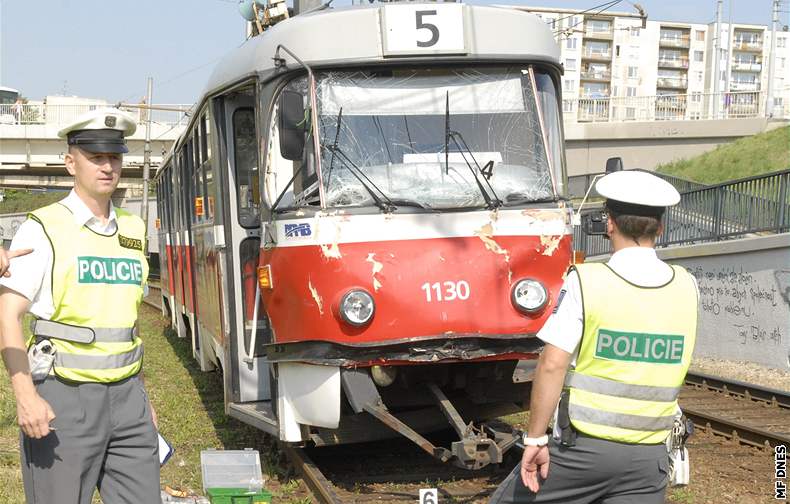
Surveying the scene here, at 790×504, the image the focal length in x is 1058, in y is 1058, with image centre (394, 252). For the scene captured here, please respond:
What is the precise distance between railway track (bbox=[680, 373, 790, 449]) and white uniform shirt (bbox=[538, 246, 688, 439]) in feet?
18.4

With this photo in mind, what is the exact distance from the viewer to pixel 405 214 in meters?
6.77

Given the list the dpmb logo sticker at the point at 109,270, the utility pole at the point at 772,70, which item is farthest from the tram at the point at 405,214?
the utility pole at the point at 772,70

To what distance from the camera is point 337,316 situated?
6602 mm

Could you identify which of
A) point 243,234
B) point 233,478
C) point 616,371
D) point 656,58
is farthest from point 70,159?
point 656,58

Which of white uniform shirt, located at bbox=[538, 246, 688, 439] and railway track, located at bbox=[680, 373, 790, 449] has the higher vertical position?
white uniform shirt, located at bbox=[538, 246, 688, 439]

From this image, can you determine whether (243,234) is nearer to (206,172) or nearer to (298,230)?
(206,172)

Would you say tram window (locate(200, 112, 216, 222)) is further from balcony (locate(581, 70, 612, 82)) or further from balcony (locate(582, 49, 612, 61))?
balcony (locate(581, 70, 612, 82))

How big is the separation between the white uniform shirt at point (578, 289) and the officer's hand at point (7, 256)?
6.30 ft

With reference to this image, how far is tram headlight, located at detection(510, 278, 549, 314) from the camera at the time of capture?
6.75m

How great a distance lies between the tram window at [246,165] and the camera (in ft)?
27.3

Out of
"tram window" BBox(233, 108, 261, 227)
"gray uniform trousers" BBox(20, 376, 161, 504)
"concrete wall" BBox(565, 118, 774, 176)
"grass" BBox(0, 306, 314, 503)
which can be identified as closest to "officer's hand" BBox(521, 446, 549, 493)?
"gray uniform trousers" BBox(20, 376, 161, 504)

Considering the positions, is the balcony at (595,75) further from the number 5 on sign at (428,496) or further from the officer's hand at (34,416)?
the officer's hand at (34,416)

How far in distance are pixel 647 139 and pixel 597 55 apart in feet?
189

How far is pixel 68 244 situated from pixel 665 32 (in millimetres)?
105976
